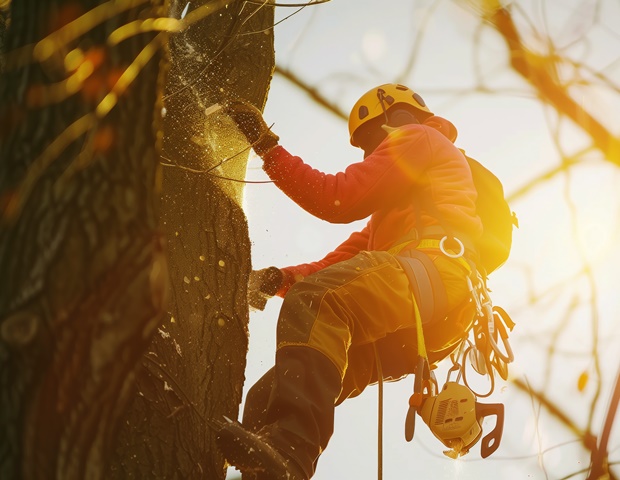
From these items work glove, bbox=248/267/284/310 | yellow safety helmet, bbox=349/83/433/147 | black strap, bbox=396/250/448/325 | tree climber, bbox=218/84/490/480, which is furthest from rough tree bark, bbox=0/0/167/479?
yellow safety helmet, bbox=349/83/433/147

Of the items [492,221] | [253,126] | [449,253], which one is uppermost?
[253,126]

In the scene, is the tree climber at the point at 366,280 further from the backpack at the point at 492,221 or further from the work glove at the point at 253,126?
the backpack at the point at 492,221

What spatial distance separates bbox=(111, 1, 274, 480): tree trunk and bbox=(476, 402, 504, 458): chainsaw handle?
0.78 metres

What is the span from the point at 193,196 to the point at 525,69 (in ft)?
4.41

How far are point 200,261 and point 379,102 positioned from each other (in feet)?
3.93

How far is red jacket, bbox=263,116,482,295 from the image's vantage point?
2.62m

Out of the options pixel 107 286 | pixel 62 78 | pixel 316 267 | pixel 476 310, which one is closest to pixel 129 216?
pixel 107 286

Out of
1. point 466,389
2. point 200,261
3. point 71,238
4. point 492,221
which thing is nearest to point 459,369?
point 466,389

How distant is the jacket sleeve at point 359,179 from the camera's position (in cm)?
262

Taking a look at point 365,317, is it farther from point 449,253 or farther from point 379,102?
point 379,102

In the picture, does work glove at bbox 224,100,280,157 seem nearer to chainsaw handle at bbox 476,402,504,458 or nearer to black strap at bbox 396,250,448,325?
black strap at bbox 396,250,448,325

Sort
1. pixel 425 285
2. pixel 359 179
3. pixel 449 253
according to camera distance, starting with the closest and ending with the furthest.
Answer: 1. pixel 425 285
2. pixel 449 253
3. pixel 359 179

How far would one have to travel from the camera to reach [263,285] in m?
2.92

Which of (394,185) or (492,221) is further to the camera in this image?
(492,221)
